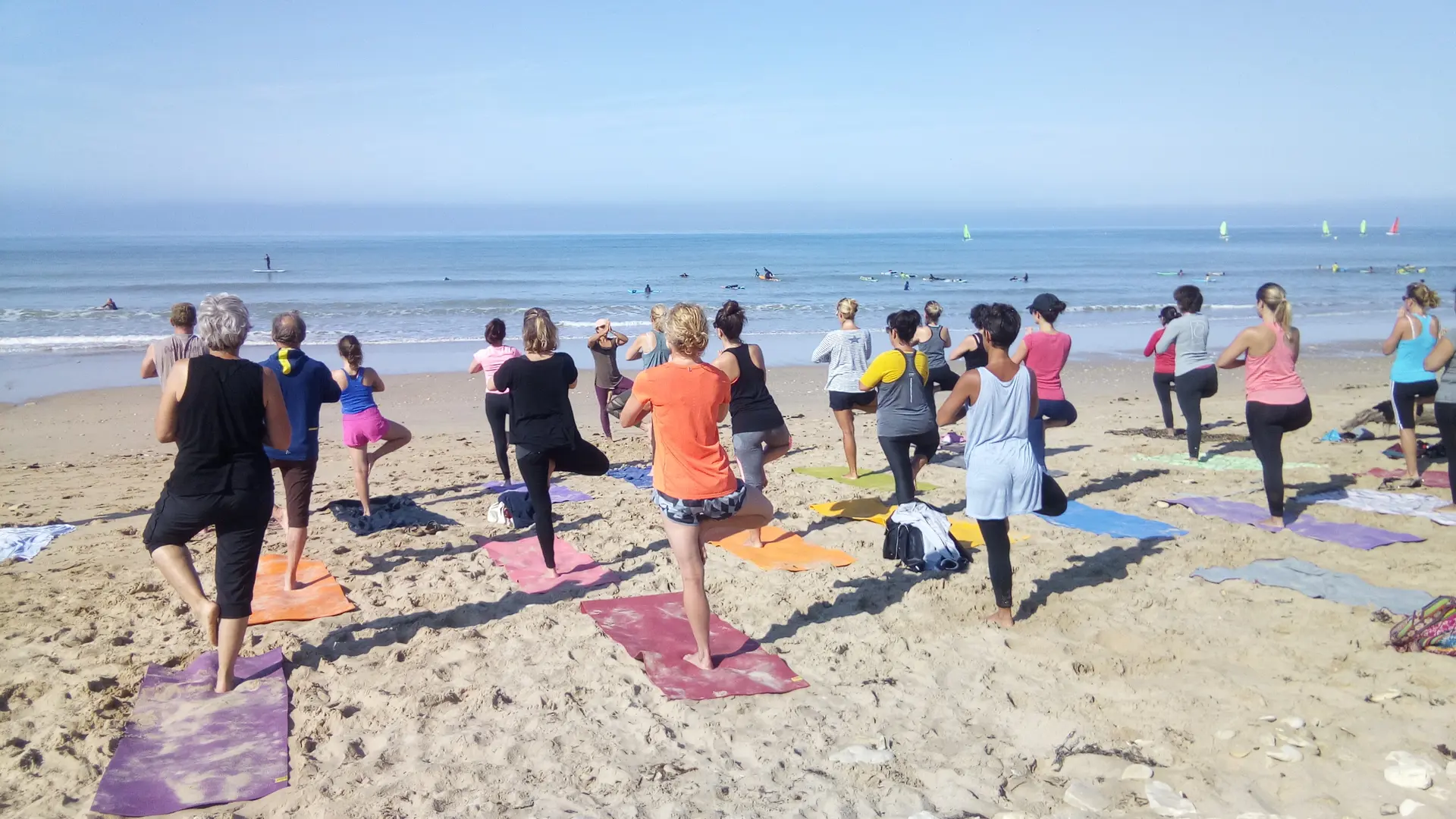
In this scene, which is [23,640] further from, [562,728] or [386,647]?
[562,728]

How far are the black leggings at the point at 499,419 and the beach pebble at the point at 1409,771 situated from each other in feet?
19.1

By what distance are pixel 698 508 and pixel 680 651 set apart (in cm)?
95

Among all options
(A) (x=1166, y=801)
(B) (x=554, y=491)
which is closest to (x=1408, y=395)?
(A) (x=1166, y=801)

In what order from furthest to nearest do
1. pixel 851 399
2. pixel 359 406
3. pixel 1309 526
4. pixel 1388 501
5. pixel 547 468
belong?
pixel 851 399
pixel 1388 501
pixel 359 406
pixel 1309 526
pixel 547 468

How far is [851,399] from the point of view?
7.75 metres

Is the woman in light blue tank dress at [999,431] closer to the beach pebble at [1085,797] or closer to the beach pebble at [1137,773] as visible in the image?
the beach pebble at [1137,773]

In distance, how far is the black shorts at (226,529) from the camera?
4.10 m

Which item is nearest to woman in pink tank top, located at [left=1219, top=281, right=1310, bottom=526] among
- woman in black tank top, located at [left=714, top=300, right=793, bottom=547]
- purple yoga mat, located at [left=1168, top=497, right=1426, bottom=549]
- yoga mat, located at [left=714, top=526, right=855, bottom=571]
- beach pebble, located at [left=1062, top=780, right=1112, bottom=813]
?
purple yoga mat, located at [left=1168, top=497, right=1426, bottom=549]

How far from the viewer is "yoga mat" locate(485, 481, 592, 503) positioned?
827 cm

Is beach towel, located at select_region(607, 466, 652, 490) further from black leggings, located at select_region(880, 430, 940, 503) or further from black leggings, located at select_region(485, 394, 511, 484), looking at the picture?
black leggings, located at select_region(880, 430, 940, 503)

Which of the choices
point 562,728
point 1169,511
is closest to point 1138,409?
point 1169,511

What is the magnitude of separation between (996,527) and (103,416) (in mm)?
12506

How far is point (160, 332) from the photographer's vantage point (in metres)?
23.1

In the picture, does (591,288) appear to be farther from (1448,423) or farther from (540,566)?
(1448,423)
